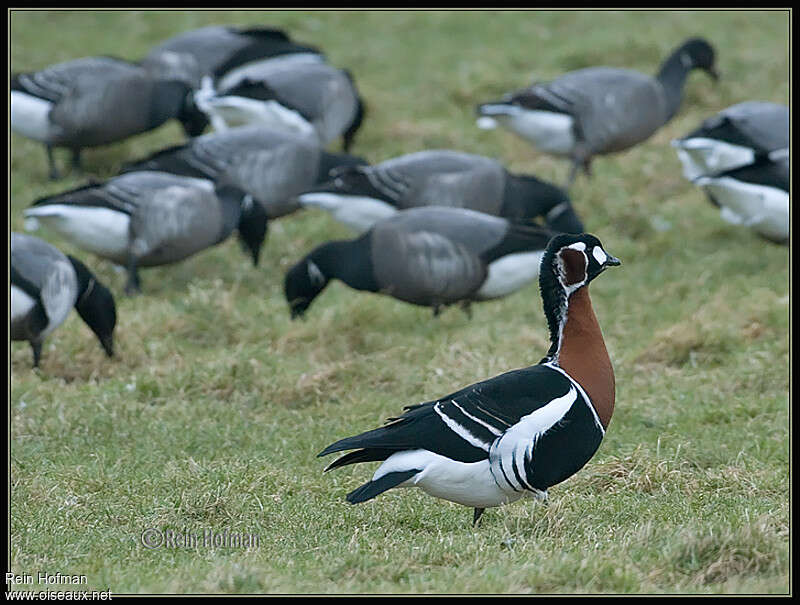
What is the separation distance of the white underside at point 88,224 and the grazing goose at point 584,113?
4.04 metres

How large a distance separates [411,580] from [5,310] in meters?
4.29

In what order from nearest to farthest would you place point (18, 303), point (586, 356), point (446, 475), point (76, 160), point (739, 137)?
point (446, 475)
point (586, 356)
point (18, 303)
point (739, 137)
point (76, 160)

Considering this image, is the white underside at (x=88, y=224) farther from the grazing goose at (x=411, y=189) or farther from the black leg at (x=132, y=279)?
the grazing goose at (x=411, y=189)

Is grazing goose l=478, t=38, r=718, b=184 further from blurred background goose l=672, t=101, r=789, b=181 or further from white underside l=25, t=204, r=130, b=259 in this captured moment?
white underside l=25, t=204, r=130, b=259

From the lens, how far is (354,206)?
423 inches

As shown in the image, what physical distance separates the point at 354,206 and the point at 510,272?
176 cm

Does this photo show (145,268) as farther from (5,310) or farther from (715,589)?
(715,589)

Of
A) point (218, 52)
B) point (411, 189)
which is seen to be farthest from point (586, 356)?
point (218, 52)

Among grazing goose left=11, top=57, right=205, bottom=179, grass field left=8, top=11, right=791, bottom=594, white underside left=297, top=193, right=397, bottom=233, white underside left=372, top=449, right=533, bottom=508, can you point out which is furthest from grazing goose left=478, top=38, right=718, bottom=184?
white underside left=372, top=449, right=533, bottom=508

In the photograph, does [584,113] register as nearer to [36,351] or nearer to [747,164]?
[747,164]

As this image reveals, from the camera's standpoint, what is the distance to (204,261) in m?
11.3

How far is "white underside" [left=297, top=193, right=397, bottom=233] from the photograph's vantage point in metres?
10.7

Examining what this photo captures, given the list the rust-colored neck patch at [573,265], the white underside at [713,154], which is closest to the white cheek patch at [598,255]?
the rust-colored neck patch at [573,265]

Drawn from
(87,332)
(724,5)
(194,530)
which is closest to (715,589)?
(194,530)
